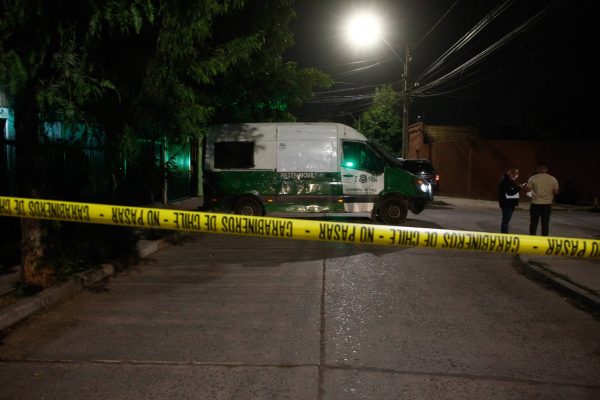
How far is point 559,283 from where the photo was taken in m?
6.66

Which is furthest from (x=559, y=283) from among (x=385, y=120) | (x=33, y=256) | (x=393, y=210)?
(x=385, y=120)

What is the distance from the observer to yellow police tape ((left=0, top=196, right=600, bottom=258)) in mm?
3727

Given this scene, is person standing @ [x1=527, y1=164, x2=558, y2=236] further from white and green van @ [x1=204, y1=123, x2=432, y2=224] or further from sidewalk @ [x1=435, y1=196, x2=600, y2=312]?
white and green van @ [x1=204, y1=123, x2=432, y2=224]

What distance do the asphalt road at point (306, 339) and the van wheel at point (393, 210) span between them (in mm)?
4416

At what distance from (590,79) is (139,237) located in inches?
1004

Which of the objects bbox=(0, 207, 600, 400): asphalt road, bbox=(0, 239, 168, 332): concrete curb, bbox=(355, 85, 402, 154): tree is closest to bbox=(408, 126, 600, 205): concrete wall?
bbox=(355, 85, 402, 154): tree

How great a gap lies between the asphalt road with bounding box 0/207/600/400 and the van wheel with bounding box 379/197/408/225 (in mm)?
4416

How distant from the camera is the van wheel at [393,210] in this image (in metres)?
12.0

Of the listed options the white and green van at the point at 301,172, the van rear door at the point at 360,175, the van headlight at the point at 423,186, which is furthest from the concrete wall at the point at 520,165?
the van rear door at the point at 360,175

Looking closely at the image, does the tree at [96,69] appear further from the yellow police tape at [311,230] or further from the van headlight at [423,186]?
the van headlight at [423,186]

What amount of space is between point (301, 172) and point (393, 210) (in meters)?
2.48

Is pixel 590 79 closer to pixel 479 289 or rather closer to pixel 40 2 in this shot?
pixel 479 289

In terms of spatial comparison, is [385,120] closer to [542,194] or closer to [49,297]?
[542,194]

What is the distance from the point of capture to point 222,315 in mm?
5270
